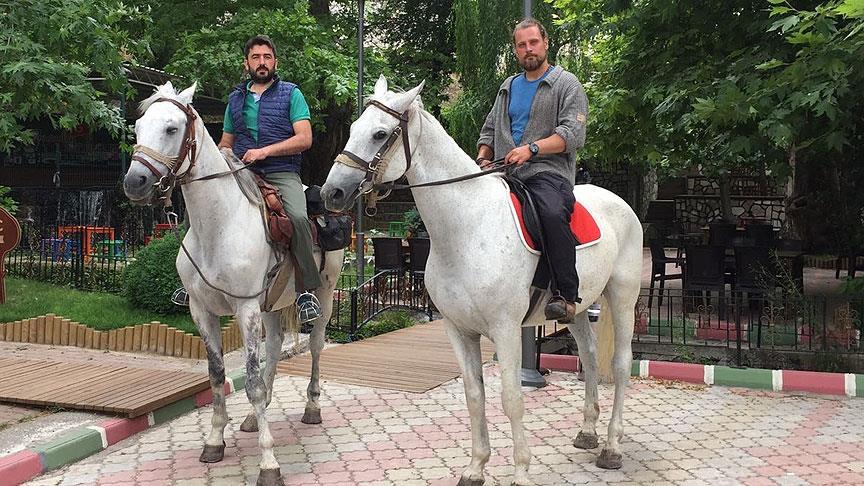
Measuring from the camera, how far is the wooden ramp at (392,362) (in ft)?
25.1

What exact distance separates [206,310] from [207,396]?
1856 millimetres

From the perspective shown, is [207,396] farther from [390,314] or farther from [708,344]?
[708,344]

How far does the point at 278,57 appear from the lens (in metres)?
14.7

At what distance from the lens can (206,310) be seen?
5410mm

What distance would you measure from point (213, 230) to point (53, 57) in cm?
555

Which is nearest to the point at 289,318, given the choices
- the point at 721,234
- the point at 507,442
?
the point at 507,442

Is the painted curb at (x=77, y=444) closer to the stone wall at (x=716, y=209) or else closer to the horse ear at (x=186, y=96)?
the horse ear at (x=186, y=96)

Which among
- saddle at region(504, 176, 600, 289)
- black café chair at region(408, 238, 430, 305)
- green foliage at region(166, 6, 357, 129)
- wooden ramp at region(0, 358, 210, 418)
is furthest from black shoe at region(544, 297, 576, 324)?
green foliage at region(166, 6, 357, 129)

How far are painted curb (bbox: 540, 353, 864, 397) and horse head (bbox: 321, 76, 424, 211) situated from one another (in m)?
4.64

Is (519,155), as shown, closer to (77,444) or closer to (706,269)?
(77,444)

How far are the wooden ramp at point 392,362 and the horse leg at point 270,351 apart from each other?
159cm

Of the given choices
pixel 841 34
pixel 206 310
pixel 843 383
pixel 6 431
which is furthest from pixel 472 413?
pixel 841 34

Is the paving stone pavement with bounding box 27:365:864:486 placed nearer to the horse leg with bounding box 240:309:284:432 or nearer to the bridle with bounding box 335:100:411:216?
the horse leg with bounding box 240:309:284:432

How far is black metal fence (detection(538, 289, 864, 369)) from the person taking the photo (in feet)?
27.6
